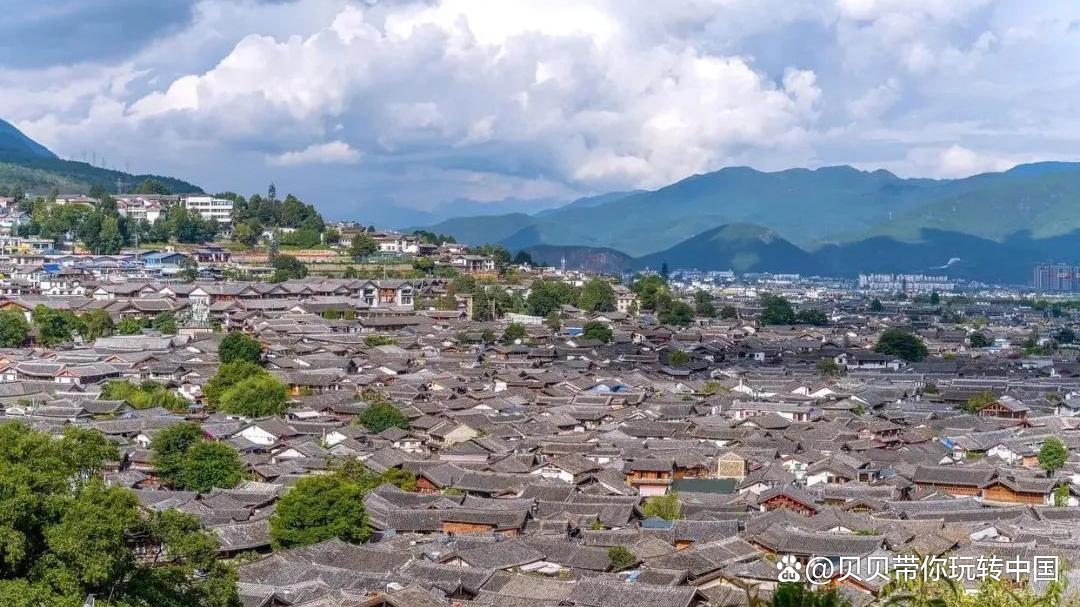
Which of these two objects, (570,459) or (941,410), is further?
(941,410)

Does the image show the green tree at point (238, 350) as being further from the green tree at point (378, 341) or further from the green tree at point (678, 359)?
the green tree at point (678, 359)

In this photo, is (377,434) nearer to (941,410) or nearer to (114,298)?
(941,410)

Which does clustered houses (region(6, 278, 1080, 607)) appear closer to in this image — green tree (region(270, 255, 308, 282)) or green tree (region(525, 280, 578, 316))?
green tree (region(270, 255, 308, 282))

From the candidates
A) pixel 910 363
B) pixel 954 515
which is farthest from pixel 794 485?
pixel 910 363

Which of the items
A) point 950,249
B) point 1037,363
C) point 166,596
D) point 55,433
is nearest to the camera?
point 166,596

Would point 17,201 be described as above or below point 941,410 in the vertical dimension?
above

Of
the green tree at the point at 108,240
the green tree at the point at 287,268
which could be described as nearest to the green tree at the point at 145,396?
the green tree at the point at 287,268

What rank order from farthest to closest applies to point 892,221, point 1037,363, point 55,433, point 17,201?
point 892,221
point 17,201
point 1037,363
point 55,433
